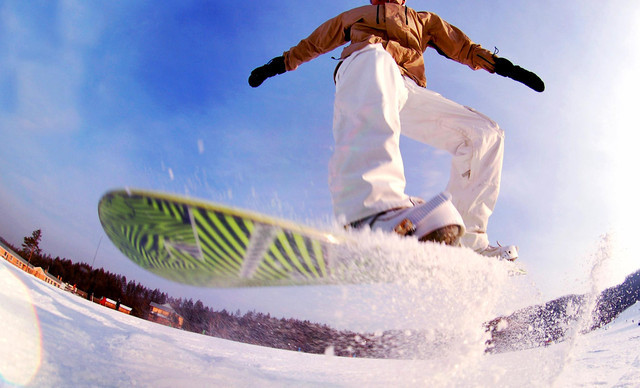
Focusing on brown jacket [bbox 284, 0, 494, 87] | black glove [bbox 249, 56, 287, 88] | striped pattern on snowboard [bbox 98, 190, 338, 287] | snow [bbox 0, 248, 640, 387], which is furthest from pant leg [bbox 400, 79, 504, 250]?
striped pattern on snowboard [bbox 98, 190, 338, 287]

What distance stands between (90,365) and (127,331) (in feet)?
3.83

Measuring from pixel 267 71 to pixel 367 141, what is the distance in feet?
5.67

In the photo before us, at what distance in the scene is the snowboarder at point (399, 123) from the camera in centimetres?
115

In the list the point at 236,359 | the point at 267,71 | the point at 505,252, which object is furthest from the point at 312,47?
the point at 236,359

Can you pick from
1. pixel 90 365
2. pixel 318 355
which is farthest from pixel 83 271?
pixel 90 365

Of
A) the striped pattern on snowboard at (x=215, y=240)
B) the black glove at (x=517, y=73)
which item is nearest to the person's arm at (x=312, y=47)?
the black glove at (x=517, y=73)

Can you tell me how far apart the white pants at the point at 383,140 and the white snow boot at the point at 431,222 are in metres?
0.11

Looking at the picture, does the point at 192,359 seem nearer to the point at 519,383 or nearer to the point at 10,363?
the point at 10,363

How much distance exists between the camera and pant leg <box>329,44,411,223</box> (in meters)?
1.17

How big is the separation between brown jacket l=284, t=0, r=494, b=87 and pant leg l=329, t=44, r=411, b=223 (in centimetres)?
43

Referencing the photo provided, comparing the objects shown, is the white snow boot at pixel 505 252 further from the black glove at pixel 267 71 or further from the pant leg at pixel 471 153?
the black glove at pixel 267 71

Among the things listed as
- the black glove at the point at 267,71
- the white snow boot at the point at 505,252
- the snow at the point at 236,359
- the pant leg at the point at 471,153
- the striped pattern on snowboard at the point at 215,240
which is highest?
the black glove at the point at 267,71

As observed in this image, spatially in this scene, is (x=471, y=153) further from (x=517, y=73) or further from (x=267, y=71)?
(x=267, y=71)

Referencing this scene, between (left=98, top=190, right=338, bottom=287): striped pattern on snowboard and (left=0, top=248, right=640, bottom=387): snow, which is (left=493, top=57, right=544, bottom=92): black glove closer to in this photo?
(left=0, top=248, right=640, bottom=387): snow
